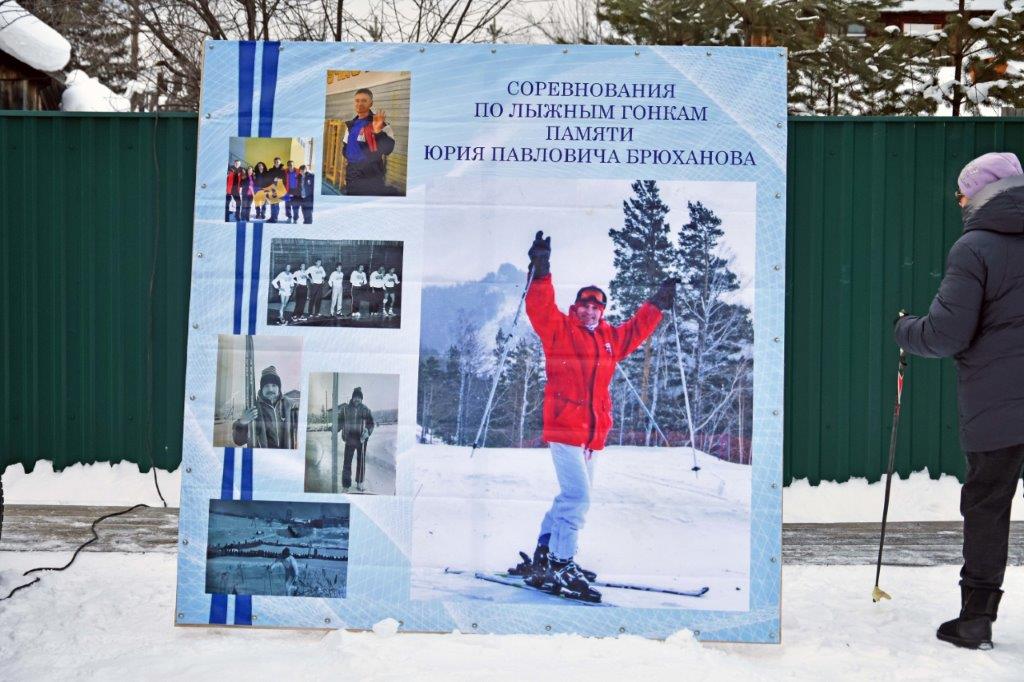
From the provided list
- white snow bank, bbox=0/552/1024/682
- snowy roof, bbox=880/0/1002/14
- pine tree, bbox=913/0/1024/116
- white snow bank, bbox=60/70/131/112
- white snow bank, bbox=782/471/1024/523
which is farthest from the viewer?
white snow bank, bbox=60/70/131/112

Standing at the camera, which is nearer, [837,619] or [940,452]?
[837,619]

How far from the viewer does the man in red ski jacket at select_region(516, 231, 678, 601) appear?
331cm

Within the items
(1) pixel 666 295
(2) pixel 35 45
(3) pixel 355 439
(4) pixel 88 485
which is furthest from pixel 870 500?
(2) pixel 35 45

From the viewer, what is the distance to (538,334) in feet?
11.0

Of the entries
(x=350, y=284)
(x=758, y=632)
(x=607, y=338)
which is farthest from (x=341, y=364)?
(x=758, y=632)

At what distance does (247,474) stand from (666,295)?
1502 millimetres

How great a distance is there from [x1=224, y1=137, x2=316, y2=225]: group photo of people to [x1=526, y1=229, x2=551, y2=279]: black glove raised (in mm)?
746

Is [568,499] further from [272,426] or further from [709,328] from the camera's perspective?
[272,426]

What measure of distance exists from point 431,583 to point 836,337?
135 inches

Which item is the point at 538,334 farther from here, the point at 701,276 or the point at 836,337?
the point at 836,337

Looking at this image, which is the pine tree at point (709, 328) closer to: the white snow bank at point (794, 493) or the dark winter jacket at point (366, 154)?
the dark winter jacket at point (366, 154)

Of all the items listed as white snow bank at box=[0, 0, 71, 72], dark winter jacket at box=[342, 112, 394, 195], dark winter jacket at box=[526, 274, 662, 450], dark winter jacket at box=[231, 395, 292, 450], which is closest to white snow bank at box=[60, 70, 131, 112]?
white snow bank at box=[0, 0, 71, 72]

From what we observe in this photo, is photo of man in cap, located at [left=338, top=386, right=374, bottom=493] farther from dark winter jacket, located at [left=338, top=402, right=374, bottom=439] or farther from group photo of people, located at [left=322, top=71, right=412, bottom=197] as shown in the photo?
group photo of people, located at [left=322, top=71, right=412, bottom=197]

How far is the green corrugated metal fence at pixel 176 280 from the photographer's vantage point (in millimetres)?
5836
